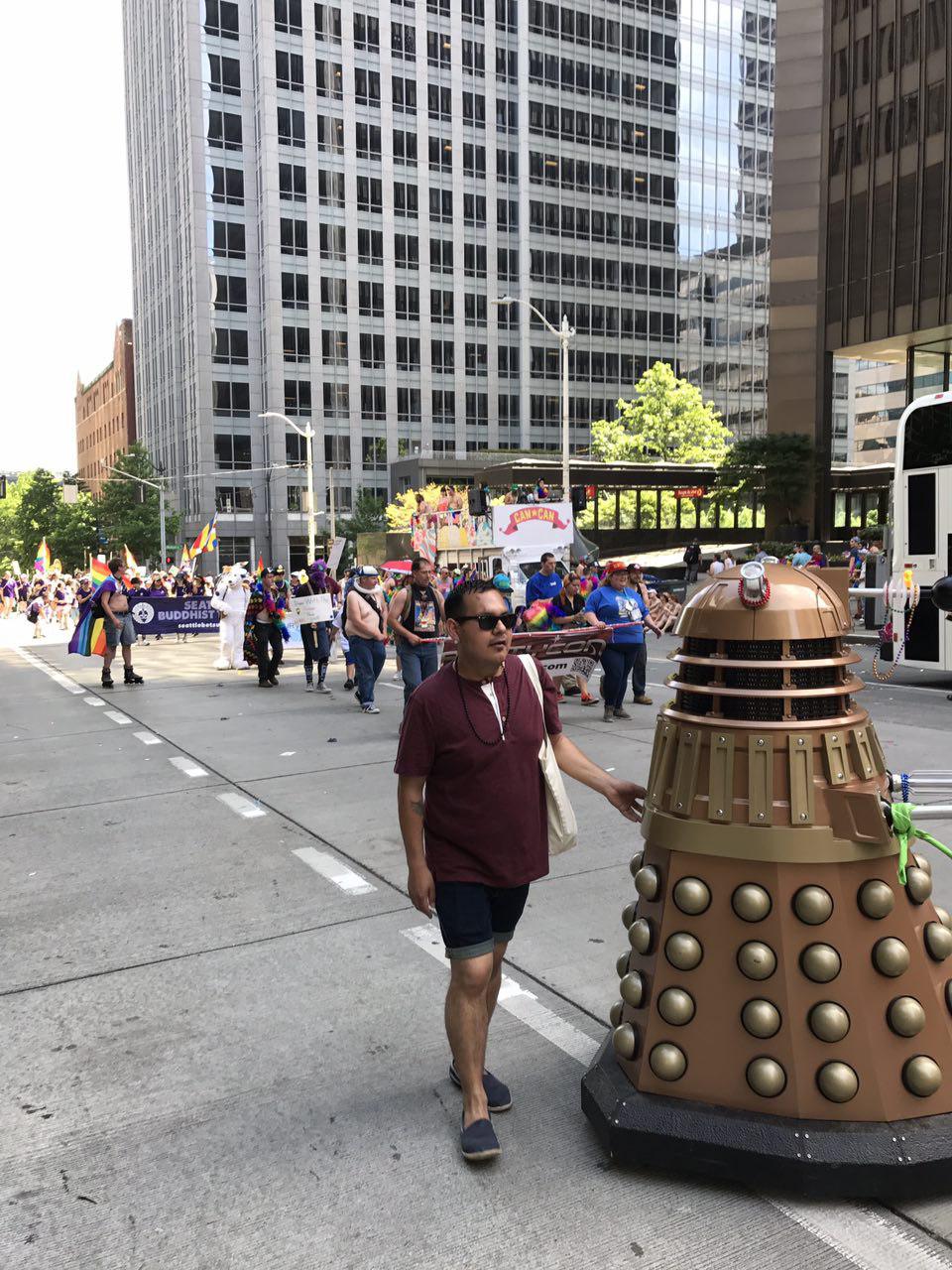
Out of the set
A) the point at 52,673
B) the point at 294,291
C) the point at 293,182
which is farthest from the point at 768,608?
the point at 293,182

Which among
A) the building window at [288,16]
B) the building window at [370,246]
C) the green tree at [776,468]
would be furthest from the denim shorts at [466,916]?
the building window at [288,16]

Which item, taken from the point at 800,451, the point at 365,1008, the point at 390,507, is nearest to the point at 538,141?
the point at 390,507

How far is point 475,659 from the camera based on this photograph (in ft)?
→ 10.3

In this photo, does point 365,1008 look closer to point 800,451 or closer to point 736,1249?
point 736,1249

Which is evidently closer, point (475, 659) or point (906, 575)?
point (475, 659)

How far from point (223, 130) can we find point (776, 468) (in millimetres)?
50670

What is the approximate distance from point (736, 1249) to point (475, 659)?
1.76 metres

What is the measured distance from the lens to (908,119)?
34562 mm

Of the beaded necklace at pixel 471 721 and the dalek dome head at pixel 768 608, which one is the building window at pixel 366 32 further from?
the dalek dome head at pixel 768 608

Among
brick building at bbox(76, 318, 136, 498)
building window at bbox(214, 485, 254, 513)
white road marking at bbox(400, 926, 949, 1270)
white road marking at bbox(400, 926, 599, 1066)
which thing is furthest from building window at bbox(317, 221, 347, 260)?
white road marking at bbox(400, 926, 949, 1270)

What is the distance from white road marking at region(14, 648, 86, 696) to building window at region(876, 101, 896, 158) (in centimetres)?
3254

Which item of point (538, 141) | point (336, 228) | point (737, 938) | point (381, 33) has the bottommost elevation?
point (737, 938)

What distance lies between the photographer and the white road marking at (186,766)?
8867mm

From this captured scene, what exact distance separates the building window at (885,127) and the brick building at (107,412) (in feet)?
233
